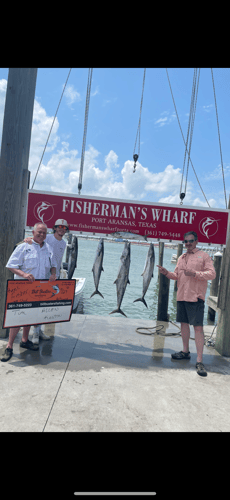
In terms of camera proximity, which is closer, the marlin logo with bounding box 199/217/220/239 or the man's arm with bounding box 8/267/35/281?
the man's arm with bounding box 8/267/35/281

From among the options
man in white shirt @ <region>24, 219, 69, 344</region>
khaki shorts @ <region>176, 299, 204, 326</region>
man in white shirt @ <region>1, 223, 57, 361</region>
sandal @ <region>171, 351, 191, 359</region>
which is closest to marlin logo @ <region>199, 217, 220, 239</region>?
khaki shorts @ <region>176, 299, 204, 326</region>

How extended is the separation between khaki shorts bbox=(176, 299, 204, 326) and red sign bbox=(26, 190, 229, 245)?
1.41m

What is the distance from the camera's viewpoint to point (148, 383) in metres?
3.78

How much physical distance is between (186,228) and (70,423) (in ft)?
12.6

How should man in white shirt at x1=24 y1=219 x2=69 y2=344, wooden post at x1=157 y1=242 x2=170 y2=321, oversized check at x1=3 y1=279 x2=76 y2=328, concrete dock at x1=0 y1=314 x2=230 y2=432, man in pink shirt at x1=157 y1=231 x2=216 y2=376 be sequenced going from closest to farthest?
concrete dock at x1=0 y1=314 x2=230 y2=432
oversized check at x1=3 y1=279 x2=76 y2=328
man in pink shirt at x1=157 y1=231 x2=216 y2=376
man in white shirt at x1=24 y1=219 x2=69 y2=344
wooden post at x1=157 y1=242 x2=170 y2=321

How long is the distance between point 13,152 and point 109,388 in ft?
13.0

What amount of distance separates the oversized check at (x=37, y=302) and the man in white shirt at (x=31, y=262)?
0.42 feet

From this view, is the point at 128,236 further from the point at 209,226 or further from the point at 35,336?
the point at 35,336

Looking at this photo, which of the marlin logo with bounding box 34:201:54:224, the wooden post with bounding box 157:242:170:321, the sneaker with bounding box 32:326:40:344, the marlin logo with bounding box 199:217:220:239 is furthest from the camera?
the wooden post with bounding box 157:242:170:321

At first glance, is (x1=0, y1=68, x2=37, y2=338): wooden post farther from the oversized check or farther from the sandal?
the sandal

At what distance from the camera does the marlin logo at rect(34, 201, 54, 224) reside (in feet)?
17.1

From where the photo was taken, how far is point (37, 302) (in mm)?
4430

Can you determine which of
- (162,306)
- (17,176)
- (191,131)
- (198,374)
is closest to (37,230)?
(17,176)

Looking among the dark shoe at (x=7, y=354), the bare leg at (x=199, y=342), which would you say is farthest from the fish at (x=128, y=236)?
the dark shoe at (x=7, y=354)
